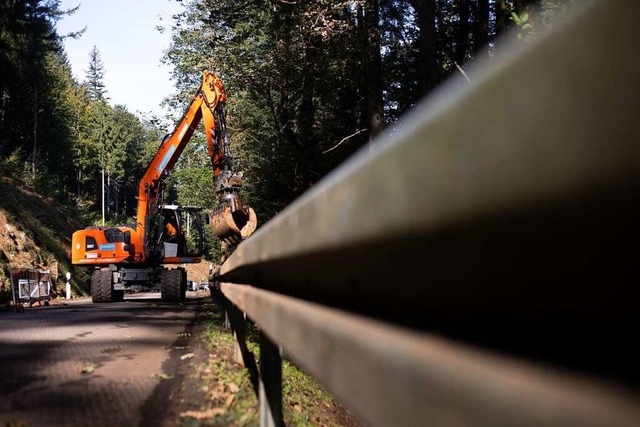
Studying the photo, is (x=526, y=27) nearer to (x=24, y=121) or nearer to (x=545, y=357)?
(x=545, y=357)

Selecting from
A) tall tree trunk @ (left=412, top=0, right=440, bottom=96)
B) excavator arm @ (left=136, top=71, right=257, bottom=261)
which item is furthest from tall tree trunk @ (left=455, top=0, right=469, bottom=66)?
excavator arm @ (left=136, top=71, right=257, bottom=261)

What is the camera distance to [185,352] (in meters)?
7.00

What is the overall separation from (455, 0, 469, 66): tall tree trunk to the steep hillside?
17122mm

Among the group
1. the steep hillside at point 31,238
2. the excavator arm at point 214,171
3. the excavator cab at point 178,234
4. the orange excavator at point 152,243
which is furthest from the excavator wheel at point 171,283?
the steep hillside at point 31,238

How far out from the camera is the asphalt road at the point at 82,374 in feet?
13.5

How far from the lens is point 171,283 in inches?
817

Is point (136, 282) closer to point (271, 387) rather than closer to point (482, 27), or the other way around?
point (482, 27)

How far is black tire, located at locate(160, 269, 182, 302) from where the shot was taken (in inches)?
816

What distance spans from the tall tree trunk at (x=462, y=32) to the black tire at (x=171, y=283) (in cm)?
1149

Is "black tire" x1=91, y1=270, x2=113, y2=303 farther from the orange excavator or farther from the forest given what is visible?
the forest

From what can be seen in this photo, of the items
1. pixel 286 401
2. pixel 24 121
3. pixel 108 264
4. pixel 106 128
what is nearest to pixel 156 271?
pixel 108 264

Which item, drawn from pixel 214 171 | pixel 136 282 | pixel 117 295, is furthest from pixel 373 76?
pixel 117 295

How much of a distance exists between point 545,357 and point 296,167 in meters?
21.1

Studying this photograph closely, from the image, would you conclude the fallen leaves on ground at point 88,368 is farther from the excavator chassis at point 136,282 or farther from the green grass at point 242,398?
the excavator chassis at point 136,282
